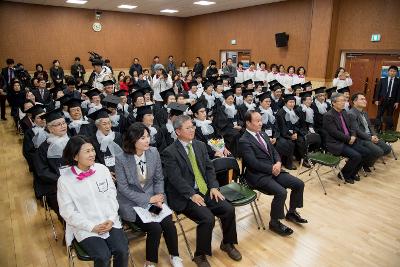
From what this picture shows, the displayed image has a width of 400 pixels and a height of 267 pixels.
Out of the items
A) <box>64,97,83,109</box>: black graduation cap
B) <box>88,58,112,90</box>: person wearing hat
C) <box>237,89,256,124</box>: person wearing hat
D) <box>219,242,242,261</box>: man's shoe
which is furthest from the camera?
<box>88,58,112,90</box>: person wearing hat

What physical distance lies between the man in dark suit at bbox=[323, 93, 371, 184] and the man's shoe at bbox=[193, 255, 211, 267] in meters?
3.19

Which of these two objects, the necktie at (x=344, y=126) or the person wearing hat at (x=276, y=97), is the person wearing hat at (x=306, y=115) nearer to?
the necktie at (x=344, y=126)

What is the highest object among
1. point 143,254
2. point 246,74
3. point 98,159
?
point 246,74

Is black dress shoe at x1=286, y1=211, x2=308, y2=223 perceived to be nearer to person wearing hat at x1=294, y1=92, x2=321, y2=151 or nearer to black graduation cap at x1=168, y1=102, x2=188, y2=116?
black graduation cap at x1=168, y1=102, x2=188, y2=116

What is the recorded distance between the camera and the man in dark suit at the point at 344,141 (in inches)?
196

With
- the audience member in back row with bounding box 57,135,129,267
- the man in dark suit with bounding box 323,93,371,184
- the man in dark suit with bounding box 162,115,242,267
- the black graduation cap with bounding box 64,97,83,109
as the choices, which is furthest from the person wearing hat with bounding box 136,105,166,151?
the man in dark suit with bounding box 323,93,371,184

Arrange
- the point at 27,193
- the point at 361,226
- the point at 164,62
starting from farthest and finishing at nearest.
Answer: the point at 164,62, the point at 27,193, the point at 361,226

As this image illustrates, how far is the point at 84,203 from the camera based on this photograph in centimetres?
250

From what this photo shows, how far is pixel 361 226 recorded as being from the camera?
375 centimetres

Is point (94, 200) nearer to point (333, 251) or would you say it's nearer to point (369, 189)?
point (333, 251)

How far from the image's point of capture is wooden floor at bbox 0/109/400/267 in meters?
3.12

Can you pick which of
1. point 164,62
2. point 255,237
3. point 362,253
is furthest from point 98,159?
point 164,62

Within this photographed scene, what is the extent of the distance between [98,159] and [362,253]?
3373mm

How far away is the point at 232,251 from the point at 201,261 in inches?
15.2
